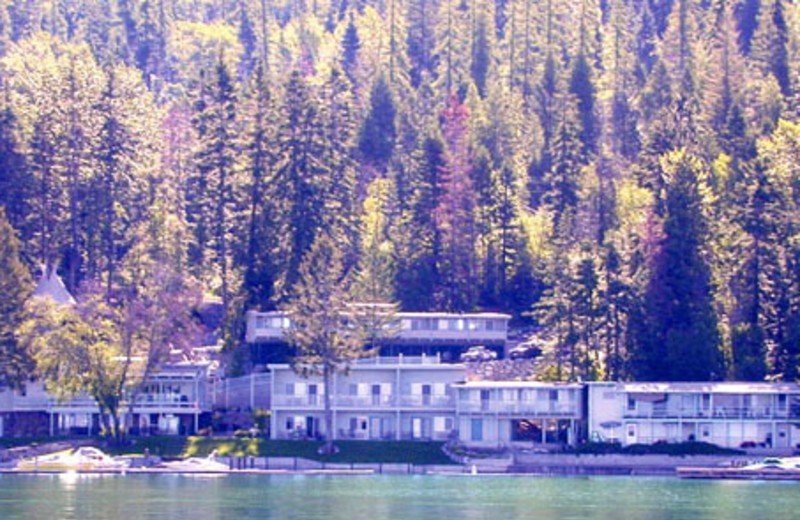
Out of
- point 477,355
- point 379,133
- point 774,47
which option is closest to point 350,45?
point 379,133

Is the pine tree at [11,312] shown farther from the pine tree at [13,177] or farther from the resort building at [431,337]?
the resort building at [431,337]

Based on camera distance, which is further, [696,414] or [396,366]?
[396,366]

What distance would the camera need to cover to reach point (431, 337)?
360ft

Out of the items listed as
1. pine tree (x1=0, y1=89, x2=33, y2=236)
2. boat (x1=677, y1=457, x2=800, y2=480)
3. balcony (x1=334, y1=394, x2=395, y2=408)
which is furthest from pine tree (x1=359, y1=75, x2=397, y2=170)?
boat (x1=677, y1=457, x2=800, y2=480)

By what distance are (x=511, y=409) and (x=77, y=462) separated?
74.6 ft

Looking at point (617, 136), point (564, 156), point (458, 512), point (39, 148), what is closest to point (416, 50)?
A: point (617, 136)

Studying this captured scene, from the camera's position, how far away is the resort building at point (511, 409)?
324 feet

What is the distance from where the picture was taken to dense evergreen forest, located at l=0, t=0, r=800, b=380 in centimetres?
10300

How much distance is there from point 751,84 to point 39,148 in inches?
2059

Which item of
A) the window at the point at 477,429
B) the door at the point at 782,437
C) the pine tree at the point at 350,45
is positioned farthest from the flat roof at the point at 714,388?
the pine tree at the point at 350,45

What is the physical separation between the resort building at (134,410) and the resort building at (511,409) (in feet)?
47.2

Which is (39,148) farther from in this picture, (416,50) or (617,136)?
(416,50)

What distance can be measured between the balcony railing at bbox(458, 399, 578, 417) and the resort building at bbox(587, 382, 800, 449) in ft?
4.19

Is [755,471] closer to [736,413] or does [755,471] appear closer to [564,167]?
[736,413]
